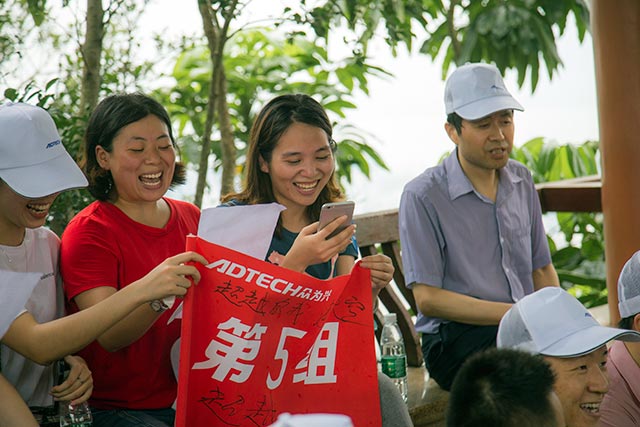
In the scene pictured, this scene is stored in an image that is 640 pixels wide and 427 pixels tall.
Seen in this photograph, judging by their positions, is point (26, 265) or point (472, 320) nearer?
point (26, 265)

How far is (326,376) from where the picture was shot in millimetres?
2195

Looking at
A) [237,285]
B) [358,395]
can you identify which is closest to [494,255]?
[358,395]

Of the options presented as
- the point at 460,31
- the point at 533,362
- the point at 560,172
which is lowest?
the point at 560,172

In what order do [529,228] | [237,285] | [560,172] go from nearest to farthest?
[237,285] → [529,228] → [560,172]

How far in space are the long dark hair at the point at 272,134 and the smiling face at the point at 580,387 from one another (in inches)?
37.2

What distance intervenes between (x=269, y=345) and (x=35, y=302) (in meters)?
0.60

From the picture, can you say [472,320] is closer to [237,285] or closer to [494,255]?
[494,255]

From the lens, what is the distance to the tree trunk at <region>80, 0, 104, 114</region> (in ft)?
11.4

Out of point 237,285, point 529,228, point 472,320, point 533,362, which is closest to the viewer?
point 533,362

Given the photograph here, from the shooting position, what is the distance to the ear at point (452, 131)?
10.3ft

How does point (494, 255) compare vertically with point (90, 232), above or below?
below

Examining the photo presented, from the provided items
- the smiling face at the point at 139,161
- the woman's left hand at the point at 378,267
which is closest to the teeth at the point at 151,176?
the smiling face at the point at 139,161

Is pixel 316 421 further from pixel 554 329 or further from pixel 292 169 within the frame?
pixel 292 169

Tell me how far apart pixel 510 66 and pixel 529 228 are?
2206 millimetres
